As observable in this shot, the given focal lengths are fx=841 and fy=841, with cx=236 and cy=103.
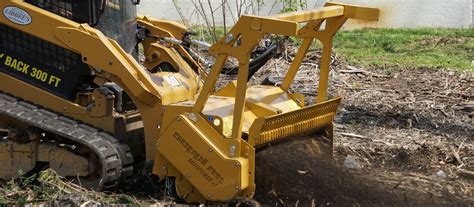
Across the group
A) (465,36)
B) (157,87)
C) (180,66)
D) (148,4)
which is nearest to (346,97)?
(180,66)

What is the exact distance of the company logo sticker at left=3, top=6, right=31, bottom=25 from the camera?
664 centimetres

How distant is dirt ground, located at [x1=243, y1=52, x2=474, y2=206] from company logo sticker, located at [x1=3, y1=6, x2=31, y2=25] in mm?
2130

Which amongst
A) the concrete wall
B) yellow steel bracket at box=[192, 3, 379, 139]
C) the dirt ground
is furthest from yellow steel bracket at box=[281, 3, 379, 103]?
the concrete wall

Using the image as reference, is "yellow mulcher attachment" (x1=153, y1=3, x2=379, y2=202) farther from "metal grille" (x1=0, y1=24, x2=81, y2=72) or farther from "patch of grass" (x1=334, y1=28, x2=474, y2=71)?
"patch of grass" (x1=334, y1=28, x2=474, y2=71)

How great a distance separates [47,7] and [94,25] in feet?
1.30

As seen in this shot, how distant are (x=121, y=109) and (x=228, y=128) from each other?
104 centimetres

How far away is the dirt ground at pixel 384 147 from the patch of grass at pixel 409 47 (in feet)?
2.88

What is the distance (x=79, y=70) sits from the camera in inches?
267

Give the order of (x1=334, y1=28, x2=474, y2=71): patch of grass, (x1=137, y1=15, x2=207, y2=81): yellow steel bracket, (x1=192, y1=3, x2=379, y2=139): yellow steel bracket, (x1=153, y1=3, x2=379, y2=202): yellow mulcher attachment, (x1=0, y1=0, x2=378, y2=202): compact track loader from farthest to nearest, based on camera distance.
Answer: (x1=334, y1=28, x2=474, y2=71): patch of grass, (x1=137, y1=15, x2=207, y2=81): yellow steel bracket, (x1=0, y1=0, x2=378, y2=202): compact track loader, (x1=153, y1=3, x2=379, y2=202): yellow mulcher attachment, (x1=192, y1=3, x2=379, y2=139): yellow steel bracket

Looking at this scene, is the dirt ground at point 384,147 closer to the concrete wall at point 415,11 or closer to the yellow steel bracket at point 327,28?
the yellow steel bracket at point 327,28

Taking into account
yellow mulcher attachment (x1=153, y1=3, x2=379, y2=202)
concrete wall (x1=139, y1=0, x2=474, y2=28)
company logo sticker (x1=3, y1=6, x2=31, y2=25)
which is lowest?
concrete wall (x1=139, y1=0, x2=474, y2=28)

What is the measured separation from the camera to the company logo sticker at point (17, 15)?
6.64 metres

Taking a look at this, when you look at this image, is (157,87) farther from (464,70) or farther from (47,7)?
(464,70)

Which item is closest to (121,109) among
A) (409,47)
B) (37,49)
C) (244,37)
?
(37,49)
